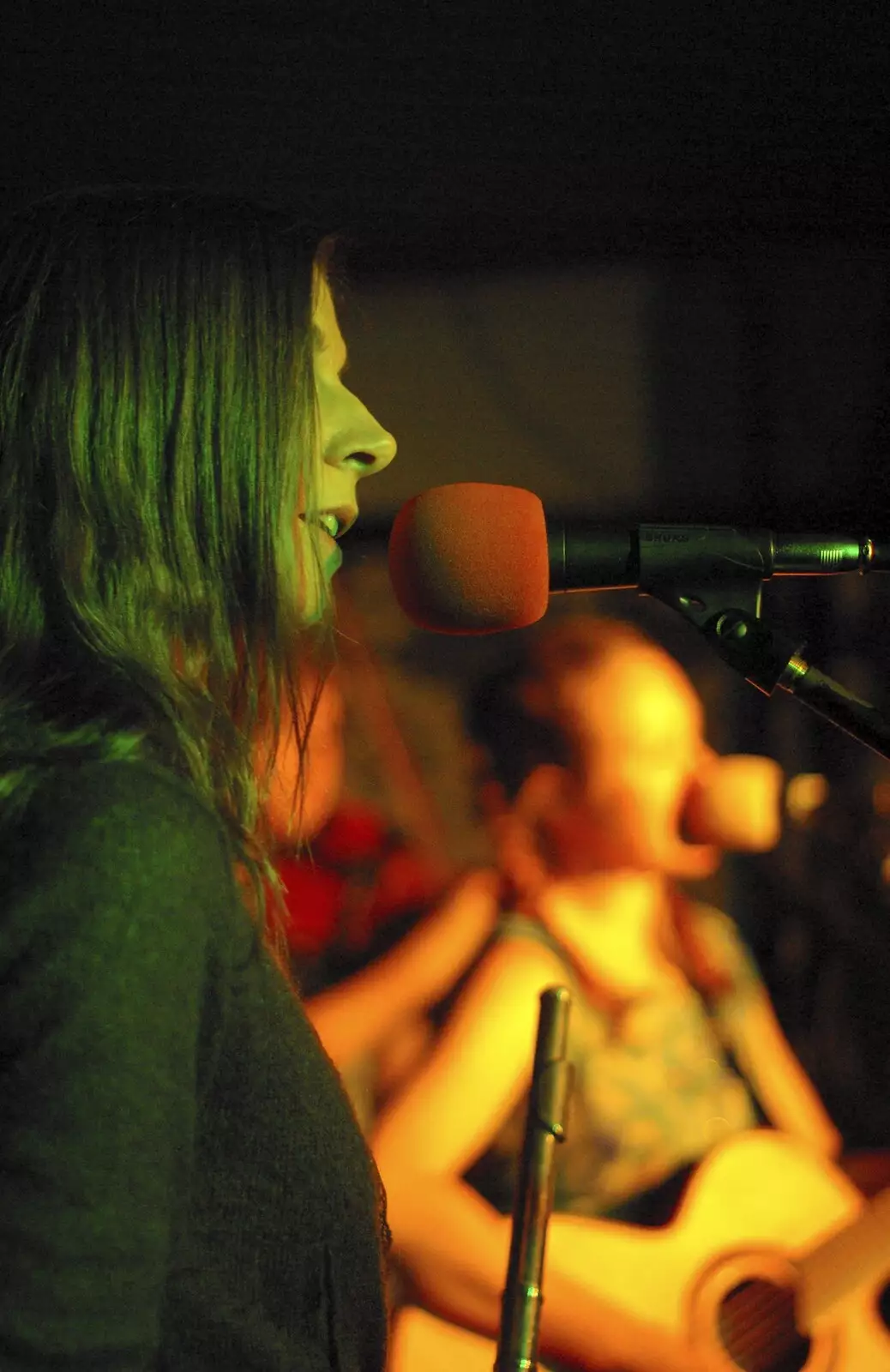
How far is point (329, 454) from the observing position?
812 millimetres

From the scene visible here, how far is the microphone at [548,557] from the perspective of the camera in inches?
28.9

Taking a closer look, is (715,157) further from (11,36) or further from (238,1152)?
(238,1152)

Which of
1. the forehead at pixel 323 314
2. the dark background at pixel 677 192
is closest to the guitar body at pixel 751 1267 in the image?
the dark background at pixel 677 192

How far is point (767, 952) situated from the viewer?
5.37 feet

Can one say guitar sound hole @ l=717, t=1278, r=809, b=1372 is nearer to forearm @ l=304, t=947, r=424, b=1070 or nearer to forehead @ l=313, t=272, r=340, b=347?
forearm @ l=304, t=947, r=424, b=1070

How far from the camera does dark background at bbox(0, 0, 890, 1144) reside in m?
1.33

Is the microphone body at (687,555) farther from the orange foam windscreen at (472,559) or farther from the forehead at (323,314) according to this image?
the forehead at (323,314)

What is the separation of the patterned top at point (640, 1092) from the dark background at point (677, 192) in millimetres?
108

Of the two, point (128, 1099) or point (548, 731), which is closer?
point (128, 1099)

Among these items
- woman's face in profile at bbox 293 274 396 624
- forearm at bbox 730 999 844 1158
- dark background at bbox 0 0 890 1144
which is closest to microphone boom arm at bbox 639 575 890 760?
woman's face in profile at bbox 293 274 396 624

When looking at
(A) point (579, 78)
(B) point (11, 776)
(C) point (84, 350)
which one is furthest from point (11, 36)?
(B) point (11, 776)

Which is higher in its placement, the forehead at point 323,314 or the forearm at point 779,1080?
the forehead at point 323,314

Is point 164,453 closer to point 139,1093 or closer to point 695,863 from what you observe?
point 139,1093

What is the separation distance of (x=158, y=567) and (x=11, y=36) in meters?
0.96
